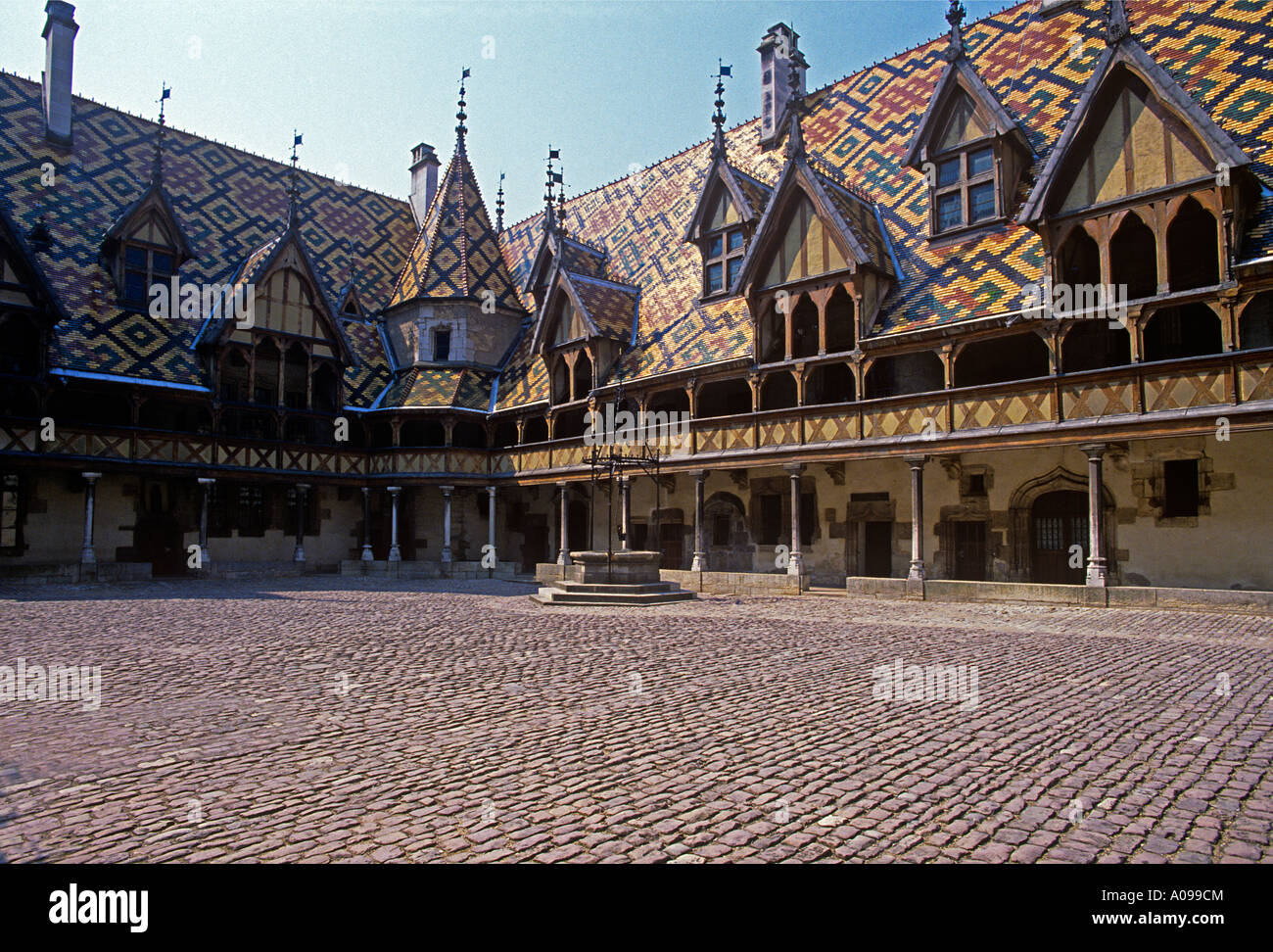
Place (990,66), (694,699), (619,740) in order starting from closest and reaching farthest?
(619,740) < (694,699) < (990,66)

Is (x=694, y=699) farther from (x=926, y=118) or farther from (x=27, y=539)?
(x=27, y=539)

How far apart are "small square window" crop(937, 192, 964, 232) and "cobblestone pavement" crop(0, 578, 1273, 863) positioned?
13732mm

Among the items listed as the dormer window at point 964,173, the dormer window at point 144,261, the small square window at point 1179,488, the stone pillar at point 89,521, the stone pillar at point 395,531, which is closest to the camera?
the small square window at point 1179,488

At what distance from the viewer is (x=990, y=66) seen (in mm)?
23359

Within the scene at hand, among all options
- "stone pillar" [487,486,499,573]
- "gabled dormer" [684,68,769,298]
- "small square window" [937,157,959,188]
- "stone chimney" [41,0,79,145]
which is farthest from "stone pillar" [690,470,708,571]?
"stone chimney" [41,0,79,145]

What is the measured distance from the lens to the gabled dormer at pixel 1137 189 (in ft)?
51.2

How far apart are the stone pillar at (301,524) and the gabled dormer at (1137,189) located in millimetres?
24260

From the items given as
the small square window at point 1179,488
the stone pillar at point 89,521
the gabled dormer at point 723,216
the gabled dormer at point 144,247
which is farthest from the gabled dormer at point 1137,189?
the gabled dormer at point 144,247

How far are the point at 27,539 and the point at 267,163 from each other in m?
19.8

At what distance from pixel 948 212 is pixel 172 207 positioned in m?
26.9

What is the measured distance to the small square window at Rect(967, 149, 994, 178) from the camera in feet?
68.7

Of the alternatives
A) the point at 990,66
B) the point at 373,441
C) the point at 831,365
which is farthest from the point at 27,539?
the point at 990,66

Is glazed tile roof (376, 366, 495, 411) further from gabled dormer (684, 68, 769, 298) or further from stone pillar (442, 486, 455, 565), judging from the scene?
gabled dormer (684, 68, 769, 298)

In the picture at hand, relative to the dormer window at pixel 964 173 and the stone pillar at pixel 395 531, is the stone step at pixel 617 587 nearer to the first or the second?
the dormer window at pixel 964 173
